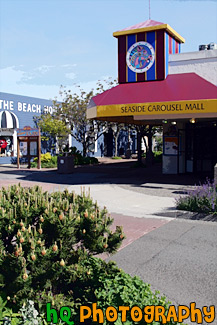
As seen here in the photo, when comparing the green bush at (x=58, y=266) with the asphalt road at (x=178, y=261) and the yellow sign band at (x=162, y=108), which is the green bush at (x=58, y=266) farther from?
the yellow sign band at (x=162, y=108)

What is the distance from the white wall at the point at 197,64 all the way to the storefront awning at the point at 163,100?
32 centimetres

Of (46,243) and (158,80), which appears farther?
(158,80)

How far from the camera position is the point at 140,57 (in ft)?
58.9

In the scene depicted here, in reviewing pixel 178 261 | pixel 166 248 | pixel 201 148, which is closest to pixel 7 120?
pixel 201 148

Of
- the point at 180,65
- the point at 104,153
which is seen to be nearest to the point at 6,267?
the point at 180,65

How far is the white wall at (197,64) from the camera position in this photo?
54.9 ft

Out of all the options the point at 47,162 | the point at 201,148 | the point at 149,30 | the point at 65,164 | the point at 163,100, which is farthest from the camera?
the point at 47,162

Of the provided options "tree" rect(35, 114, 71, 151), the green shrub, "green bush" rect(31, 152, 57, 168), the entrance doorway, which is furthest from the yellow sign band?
"tree" rect(35, 114, 71, 151)

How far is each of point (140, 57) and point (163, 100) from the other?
3.43 metres

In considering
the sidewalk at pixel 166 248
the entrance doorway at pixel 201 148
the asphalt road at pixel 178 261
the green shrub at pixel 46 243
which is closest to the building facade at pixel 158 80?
the entrance doorway at pixel 201 148

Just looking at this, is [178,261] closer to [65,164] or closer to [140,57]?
[140,57]

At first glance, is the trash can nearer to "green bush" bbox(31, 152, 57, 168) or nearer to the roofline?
"green bush" bbox(31, 152, 57, 168)

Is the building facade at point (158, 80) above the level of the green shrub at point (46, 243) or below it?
above

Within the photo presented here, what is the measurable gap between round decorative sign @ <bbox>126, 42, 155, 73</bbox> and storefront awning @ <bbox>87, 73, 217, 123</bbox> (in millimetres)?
812
